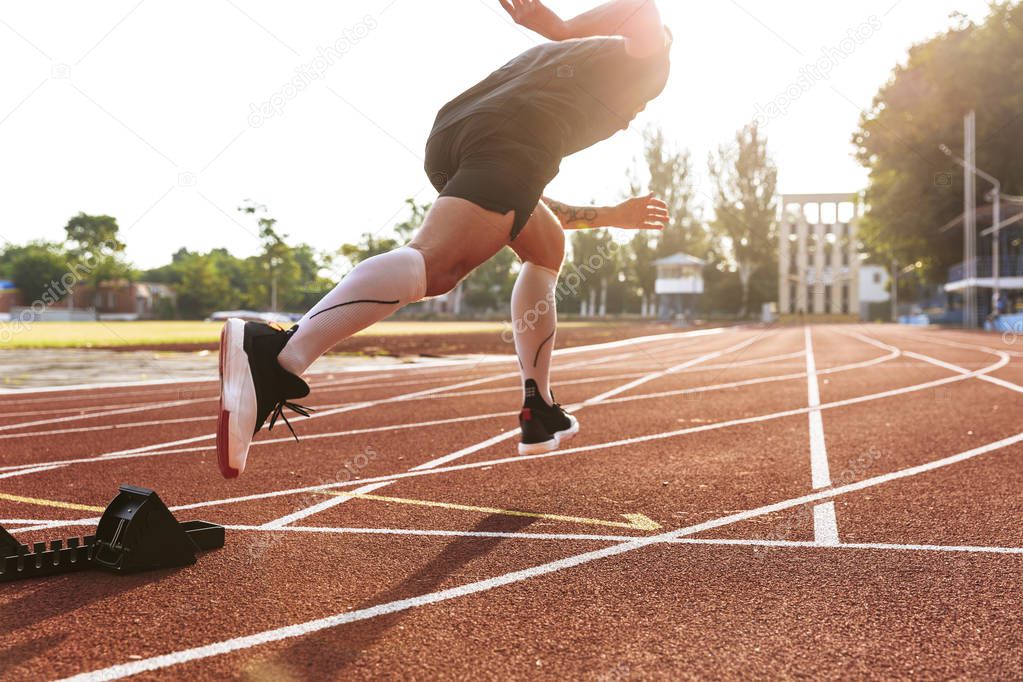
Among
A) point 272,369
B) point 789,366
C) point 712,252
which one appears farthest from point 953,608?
point 712,252

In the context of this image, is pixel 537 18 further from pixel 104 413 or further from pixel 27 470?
pixel 104 413

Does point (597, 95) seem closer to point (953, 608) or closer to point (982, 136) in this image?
point (953, 608)

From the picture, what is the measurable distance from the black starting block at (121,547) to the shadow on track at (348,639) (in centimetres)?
67

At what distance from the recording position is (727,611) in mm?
1931

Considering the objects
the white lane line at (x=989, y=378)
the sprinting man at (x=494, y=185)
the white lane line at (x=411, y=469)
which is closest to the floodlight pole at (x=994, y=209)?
the white lane line at (x=989, y=378)

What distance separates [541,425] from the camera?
316cm

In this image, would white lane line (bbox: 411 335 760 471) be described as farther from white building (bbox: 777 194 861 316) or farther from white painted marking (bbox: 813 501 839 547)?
white building (bbox: 777 194 861 316)

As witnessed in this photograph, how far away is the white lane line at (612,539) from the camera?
8.10 feet

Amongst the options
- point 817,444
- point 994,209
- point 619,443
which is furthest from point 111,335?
point 994,209

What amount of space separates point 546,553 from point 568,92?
1.46 metres

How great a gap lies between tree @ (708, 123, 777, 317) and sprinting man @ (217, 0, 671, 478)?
6801 centimetres

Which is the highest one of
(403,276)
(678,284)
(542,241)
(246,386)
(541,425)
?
(678,284)

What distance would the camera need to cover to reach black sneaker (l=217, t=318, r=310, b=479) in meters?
2.10

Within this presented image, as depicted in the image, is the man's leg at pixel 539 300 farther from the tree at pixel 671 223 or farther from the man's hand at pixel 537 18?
the tree at pixel 671 223
